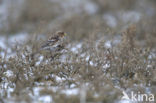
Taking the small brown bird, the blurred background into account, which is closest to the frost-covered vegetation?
the small brown bird

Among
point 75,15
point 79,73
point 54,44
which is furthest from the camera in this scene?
point 75,15

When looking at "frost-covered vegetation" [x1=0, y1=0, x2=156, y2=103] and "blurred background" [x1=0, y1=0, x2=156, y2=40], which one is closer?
"frost-covered vegetation" [x1=0, y1=0, x2=156, y2=103]

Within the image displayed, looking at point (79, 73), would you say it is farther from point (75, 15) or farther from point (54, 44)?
point (75, 15)

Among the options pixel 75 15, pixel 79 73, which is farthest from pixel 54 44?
pixel 75 15

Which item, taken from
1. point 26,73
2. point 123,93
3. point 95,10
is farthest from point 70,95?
point 95,10

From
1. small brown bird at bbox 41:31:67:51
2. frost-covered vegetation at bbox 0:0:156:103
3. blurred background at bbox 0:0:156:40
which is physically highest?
blurred background at bbox 0:0:156:40

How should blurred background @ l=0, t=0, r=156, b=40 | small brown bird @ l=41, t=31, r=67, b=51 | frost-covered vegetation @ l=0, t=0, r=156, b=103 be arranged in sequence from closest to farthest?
frost-covered vegetation @ l=0, t=0, r=156, b=103 → small brown bird @ l=41, t=31, r=67, b=51 → blurred background @ l=0, t=0, r=156, b=40

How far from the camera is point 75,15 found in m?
6.93

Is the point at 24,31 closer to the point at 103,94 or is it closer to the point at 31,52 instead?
the point at 31,52

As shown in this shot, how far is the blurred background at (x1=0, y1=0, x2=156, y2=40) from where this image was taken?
6627 mm

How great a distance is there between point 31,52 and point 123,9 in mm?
4535

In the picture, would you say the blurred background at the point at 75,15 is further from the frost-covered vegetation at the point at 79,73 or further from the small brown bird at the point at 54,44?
the small brown bird at the point at 54,44

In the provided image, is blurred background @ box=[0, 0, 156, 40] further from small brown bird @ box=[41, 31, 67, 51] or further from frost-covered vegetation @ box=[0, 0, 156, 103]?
small brown bird @ box=[41, 31, 67, 51]

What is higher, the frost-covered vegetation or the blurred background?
the blurred background
